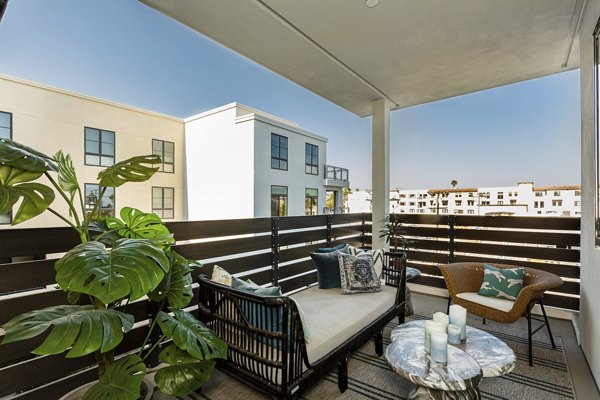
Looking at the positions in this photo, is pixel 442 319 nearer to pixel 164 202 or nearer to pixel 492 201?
pixel 492 201

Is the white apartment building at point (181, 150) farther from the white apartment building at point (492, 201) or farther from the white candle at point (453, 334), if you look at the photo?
the white candle at point (453, 334)

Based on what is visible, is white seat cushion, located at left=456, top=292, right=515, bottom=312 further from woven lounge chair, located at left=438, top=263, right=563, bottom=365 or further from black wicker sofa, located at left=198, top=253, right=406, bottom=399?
black wicker sofa, located at left=198, top=253, right=406, bottom=399

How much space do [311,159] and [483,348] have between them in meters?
8.50

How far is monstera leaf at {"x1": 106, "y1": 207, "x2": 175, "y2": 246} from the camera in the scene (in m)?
1.81

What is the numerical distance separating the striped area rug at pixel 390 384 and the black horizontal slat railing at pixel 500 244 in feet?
4.28

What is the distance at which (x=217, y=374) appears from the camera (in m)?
2.21

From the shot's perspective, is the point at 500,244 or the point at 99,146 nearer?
the point at 500,244

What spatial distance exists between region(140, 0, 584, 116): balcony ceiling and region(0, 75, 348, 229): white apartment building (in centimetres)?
482

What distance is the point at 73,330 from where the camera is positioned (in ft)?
3.48

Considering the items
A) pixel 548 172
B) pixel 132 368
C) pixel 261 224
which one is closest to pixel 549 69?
pixel 548 172

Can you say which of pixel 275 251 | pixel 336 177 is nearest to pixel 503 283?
pixel 275 251

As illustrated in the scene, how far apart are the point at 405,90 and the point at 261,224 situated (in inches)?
106

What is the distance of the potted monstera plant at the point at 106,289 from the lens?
1.06 metres

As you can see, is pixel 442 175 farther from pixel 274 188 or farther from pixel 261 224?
pixel 274 188
